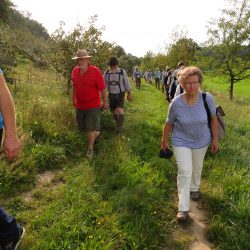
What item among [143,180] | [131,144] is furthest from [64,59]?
[143,180]

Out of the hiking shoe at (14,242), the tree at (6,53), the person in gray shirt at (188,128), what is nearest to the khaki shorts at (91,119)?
the person in gray shirt at (188,128)

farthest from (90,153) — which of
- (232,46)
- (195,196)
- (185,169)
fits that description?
(232,46)

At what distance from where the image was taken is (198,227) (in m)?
4.43

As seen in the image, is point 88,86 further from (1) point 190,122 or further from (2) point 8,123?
(2) point 8,123

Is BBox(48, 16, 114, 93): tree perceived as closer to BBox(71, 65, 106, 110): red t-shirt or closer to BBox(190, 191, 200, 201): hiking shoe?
BBox(71, 65, 106, 110): red t-shirt

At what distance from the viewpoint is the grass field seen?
3891mm

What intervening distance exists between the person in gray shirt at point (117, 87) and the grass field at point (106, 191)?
110 cm

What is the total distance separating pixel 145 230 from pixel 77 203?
96 centimetres

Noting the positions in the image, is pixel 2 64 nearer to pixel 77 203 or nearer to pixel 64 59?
pixel 64 59

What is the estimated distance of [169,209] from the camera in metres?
4.82

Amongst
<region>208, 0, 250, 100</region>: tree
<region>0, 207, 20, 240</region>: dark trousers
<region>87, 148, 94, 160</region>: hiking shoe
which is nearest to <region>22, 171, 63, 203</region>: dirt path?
<region>87, 148, 94, 160</region>: hiking shoe

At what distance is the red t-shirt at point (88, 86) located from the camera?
22.2 ft

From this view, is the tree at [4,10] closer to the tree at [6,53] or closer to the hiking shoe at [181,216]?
the tree at [6,53]

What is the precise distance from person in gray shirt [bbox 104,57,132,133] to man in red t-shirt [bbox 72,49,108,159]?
6.03ft
